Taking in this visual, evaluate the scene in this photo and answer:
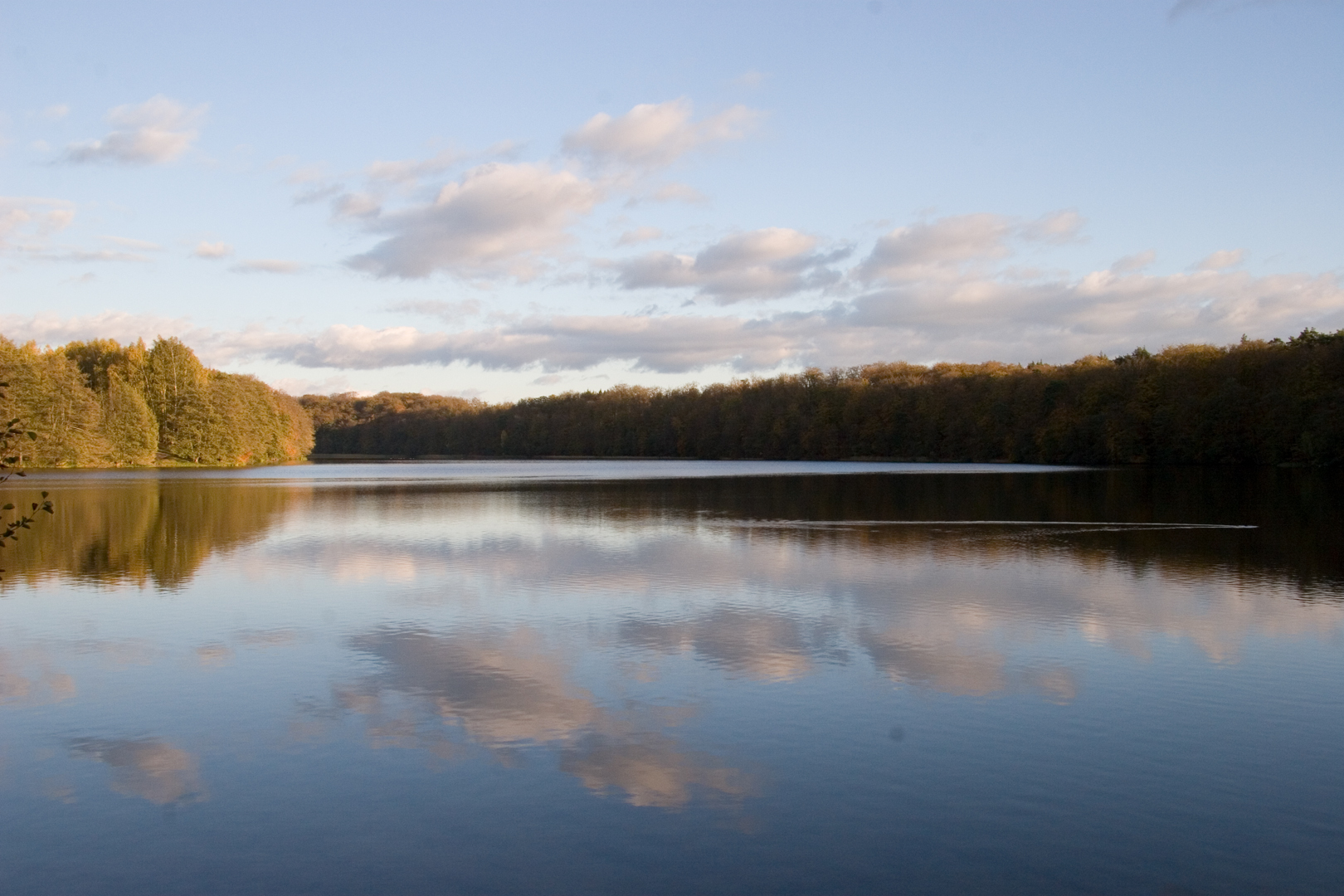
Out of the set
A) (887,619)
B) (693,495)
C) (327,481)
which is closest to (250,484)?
(327,481)

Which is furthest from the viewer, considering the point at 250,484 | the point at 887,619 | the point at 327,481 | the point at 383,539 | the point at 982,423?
the point at 982,423

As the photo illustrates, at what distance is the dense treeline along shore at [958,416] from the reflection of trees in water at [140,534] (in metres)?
56.4

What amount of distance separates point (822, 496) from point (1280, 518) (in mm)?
14345

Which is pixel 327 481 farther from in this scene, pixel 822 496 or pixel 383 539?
pixel 383 539

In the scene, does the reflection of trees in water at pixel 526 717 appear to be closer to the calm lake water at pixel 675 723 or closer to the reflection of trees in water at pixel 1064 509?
the calm lake water at pixel 675 723

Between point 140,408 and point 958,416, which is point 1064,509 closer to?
point 140,408

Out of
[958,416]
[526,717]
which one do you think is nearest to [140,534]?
[526,717]

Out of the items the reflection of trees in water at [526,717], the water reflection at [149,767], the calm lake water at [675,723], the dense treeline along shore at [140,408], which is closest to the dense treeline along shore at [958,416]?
the dense treeline along shore at [140,408]

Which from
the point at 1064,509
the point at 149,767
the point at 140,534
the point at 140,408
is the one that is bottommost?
the point at 149,767

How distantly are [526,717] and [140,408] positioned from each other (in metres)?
74.6

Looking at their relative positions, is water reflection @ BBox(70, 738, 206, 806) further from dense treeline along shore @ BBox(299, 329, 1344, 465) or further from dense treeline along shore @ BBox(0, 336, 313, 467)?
dense treeline along shore @ BBox(299, 329, 1344, 465)

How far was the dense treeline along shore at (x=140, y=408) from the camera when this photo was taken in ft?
219

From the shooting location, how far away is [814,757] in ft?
24.5

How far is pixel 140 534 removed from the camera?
77.0 feet
